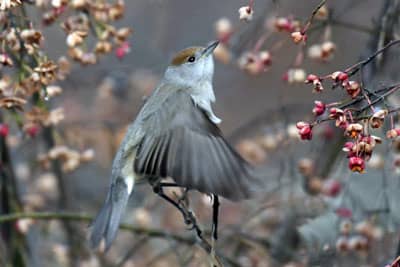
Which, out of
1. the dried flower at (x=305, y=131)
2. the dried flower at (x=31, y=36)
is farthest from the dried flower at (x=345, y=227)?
the dried flower at (x=31, y=36)

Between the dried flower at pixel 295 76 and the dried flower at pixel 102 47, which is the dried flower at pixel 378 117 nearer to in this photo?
the dried flower at pixel 295 76

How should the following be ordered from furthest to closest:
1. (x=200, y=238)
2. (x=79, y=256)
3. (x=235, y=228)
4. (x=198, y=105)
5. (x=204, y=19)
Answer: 1. (x=204, y=19)
2. (x=79, y=256)
3. (x=235, y=228)
4. (x=198, y=105)
5. (x=200, y=238)

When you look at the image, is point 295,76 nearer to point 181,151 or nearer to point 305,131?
point 181,151

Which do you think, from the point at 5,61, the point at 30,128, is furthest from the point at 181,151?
the point at 30,128

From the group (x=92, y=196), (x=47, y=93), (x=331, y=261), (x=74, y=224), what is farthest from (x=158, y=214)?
(x=47, y=93)

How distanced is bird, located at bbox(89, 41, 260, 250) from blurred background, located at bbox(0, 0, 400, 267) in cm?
41

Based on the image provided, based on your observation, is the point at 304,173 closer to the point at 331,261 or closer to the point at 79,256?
the point at 331,261

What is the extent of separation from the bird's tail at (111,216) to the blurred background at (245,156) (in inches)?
16.7

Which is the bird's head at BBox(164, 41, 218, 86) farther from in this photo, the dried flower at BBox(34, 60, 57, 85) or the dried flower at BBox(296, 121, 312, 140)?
the dried flower at BBox(296, 121, 312, 140)

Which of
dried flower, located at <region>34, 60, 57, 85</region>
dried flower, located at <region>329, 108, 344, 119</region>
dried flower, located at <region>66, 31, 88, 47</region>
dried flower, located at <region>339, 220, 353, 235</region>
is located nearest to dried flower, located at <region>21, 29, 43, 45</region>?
dried flower, located at <region>34, 60, 57, 85</region>

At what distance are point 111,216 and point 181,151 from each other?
0.51 metres

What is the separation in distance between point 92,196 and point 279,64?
6.70ft

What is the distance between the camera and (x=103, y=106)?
5.98 metres

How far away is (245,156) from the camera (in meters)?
5.46
